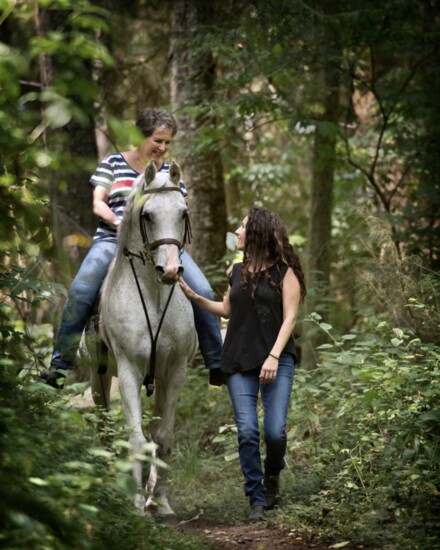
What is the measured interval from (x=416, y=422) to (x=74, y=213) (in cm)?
698

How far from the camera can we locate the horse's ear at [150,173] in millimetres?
6285

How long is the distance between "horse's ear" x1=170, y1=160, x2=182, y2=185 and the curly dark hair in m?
0.70

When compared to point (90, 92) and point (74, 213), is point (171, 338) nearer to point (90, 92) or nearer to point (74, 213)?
A: point (90, 92)

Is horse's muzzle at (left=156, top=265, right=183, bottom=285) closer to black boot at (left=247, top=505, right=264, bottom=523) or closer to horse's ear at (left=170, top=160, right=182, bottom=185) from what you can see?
horse's ear at (left=170, top=160, right=182, bottom=185)

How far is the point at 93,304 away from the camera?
7.37 meters

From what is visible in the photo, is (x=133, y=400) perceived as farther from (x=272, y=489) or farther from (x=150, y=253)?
(x=272, y=489)

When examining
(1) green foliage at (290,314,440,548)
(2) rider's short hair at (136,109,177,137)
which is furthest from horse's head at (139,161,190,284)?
(1) green foliage at (290,314,440,548)

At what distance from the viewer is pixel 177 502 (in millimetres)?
7824

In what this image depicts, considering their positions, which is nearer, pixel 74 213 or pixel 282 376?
pixel 282 376

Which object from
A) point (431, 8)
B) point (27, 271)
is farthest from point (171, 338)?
point (431, 8)

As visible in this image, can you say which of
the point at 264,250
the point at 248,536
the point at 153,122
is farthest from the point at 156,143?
the point at 248,536

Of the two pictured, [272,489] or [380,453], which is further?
[380,453]

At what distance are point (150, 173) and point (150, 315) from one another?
43.9 inches

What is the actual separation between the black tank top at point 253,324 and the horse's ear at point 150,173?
1.10 meters
